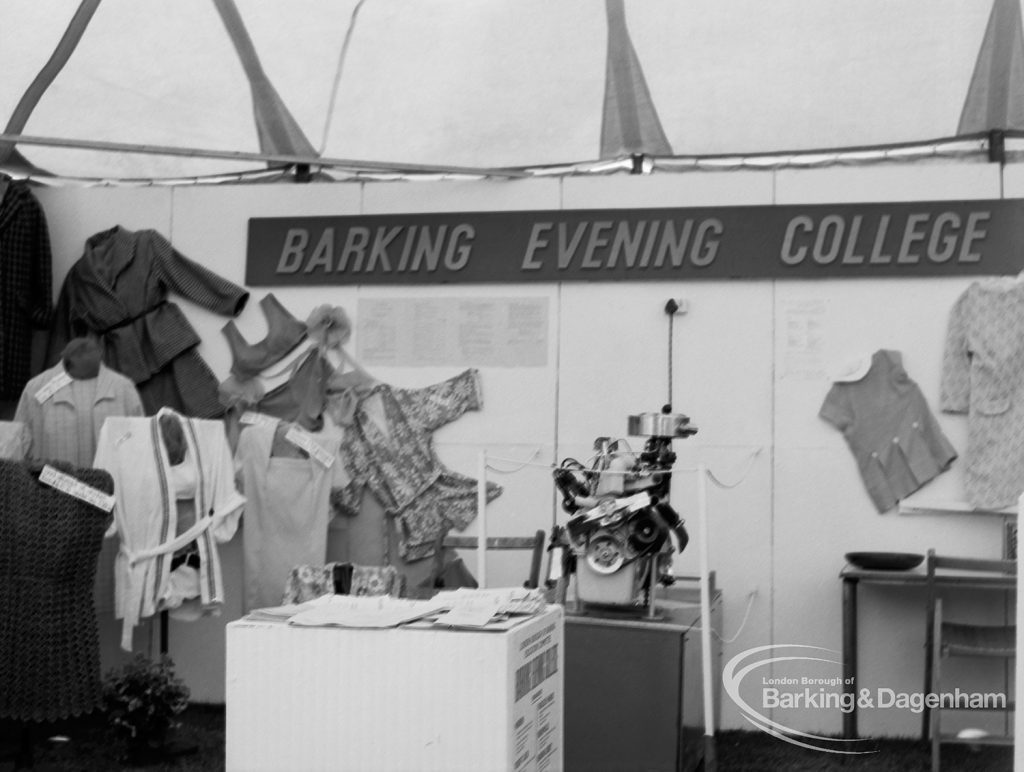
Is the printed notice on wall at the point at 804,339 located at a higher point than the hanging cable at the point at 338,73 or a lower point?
lower

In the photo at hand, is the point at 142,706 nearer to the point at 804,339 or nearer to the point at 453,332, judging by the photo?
the point at 453,332

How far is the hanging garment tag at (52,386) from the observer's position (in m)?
5.45

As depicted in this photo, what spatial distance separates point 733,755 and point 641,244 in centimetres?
218

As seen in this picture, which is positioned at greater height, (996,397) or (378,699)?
Answer: (996,397)

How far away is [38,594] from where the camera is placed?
436 centimetres

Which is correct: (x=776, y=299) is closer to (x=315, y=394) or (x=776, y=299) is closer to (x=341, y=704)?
(x=315, y=394)

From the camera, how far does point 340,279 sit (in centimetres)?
595

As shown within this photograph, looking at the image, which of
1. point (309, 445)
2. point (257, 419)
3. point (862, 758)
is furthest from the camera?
point (257, 419)

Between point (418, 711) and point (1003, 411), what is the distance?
3.54 meters

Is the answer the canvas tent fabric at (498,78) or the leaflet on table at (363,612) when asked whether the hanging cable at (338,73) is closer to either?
the canvas tent fabric at (498,78)

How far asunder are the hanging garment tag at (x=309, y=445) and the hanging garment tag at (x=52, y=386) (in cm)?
97

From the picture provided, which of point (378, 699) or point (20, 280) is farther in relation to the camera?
point (20, 280)

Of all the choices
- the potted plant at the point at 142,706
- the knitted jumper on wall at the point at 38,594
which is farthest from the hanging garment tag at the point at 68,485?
the potted plant at the point at 142,706

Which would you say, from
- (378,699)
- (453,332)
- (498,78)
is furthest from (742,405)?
(378,699)
